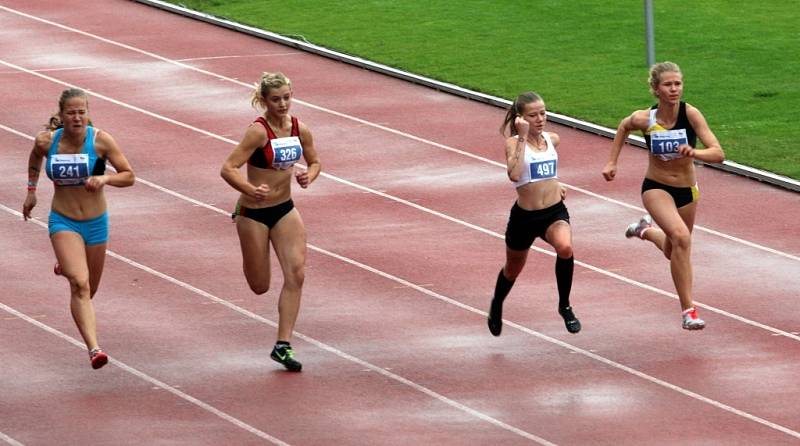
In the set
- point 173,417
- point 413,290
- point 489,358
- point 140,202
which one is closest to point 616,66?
point 140,202

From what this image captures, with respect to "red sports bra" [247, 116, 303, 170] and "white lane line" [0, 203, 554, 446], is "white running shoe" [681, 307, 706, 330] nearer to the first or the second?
"white lane line" [0, 203, 554, 446]

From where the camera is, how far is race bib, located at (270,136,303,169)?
12.4 m

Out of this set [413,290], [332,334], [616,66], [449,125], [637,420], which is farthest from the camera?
[616,66]

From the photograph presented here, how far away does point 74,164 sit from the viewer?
40.3 ft

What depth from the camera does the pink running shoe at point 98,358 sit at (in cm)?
1209

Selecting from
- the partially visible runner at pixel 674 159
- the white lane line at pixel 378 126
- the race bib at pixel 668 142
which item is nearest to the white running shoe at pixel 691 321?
the partially visible runner at pixel 674 159

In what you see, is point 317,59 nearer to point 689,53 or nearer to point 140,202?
point 689,53

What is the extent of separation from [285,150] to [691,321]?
3062mm

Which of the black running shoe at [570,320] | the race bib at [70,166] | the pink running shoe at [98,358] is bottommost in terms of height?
the pink running shoe at [98,358]

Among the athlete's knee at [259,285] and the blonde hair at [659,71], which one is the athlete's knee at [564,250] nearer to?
the blonde hair at [659,71]

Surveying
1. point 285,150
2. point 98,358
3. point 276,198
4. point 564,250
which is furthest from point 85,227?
point 564,250

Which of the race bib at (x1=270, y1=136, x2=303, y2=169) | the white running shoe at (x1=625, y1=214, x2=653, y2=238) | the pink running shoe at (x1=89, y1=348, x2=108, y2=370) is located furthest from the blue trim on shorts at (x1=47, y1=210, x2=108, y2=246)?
the white running shoe at (x1=625, y1=214, x2=653, y2=238)

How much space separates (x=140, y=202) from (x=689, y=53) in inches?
409

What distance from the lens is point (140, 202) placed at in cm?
1836
